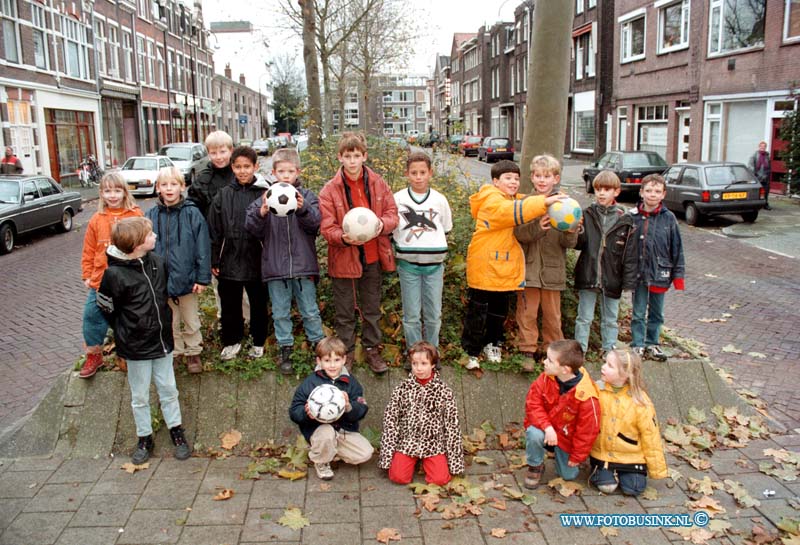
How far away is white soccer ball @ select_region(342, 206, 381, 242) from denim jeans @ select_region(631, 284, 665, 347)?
95.0 inches

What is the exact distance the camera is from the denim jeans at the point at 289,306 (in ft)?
17.0

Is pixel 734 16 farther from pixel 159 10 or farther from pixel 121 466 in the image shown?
pixel 159 10

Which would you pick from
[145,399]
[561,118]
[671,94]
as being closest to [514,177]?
[561,118]

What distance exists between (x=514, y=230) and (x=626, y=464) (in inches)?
75.6

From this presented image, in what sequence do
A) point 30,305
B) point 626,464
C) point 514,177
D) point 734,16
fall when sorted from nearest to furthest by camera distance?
point 626,464 < point 514,177 < point 30,305 < point 734,16

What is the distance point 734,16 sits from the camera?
73.1ft

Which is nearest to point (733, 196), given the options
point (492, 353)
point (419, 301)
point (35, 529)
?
point (492, 353)

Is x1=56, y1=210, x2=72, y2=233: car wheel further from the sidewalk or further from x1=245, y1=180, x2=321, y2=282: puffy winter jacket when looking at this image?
x1=245, y1=180, x2=321, y2=282: puffy winter jacket

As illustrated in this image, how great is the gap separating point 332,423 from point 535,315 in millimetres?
1987

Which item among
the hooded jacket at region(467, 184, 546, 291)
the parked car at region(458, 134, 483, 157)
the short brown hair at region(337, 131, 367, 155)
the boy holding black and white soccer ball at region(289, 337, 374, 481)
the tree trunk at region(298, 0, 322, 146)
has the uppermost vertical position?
the tree trunk at region(298, 0, 322, 146)

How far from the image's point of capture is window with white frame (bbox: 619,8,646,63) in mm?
29688

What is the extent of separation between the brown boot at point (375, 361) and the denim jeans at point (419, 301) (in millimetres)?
257

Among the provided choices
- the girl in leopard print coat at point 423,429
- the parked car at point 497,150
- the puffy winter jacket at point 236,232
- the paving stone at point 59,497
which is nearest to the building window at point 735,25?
the parked car at point 497,150

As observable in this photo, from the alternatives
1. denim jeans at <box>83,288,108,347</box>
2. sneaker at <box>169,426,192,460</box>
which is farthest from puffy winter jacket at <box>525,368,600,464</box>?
denim jeans at <box>83,288,108,347</box>
